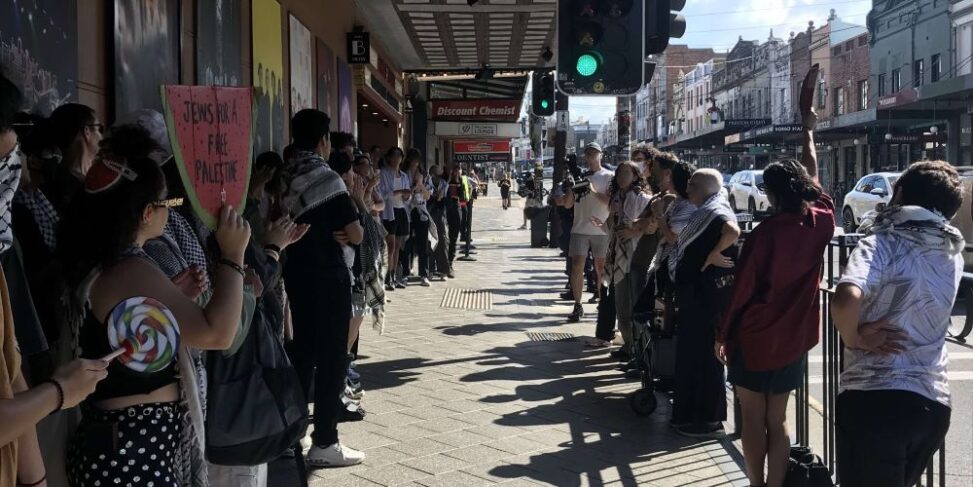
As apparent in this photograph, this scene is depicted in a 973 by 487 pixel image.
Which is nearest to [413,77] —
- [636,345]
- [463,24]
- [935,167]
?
[463,24]

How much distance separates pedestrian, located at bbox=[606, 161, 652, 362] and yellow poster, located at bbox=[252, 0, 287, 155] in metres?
2.98

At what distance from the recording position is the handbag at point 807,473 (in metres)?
4.45

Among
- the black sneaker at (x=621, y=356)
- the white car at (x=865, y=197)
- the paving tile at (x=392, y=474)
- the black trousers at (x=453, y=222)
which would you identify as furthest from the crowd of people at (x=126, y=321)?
the white car at (x=865, y=197)

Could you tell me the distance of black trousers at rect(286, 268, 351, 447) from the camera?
5.32 metres

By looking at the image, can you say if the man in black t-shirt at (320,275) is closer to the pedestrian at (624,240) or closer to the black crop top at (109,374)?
the black crop top at (109,374)

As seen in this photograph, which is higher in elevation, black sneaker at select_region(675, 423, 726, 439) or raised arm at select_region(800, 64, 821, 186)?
raised arm at select_region(800, 64, 821, 186)

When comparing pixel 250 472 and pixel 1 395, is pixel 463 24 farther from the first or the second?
pixel 1 395

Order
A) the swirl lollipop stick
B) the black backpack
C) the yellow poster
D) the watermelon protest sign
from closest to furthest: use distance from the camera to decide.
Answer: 1. the swirl lollipop stick
2. the watermelon protest sign
3. the black backpack
4. the yellow poster

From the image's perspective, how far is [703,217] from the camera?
19.1 ft

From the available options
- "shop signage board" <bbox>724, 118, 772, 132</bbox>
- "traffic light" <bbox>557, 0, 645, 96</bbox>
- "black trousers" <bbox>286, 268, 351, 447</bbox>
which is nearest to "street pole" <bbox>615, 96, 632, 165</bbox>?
"traffic light" <bbox>557, 0, 645, 96</bbox>

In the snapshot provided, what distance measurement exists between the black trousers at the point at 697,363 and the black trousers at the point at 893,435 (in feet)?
7.62

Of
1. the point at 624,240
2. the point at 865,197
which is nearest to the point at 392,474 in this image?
the point at 624,240

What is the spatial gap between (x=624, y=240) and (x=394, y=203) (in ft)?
15.5

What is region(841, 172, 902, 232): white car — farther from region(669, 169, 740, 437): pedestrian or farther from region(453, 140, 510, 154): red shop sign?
region(669, 169, 740, 437): pedestrian
